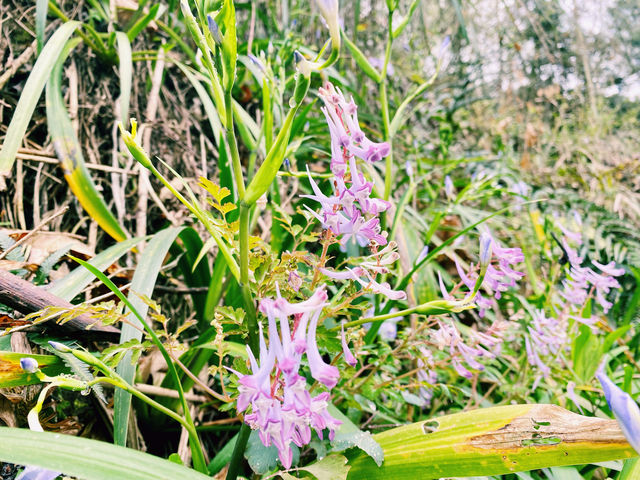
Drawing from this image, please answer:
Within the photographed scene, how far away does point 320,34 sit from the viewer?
2137 millimetres

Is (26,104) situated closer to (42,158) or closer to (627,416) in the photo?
(42,158)

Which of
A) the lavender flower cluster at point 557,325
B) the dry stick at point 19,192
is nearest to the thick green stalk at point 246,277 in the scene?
the lavender flower cluster at point 557,325

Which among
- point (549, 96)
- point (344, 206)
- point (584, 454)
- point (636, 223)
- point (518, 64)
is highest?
point (518, 64)

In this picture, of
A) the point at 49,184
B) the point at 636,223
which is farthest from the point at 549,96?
the point at 49,184

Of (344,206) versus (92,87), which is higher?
(92,87)

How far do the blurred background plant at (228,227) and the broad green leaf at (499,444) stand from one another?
11 cm

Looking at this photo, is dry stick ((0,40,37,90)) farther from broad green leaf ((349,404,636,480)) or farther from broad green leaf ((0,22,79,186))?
broad green leaf ((349,404,636,480))

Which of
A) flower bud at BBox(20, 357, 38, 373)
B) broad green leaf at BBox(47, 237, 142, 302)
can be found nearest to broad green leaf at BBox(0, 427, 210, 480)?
flower bud at BBox(20, 357, 38, 373)

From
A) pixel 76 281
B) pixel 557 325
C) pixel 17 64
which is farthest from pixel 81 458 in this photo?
pixel 17 64

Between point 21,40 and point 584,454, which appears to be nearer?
point 584,454

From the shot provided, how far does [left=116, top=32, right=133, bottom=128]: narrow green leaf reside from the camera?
3.18 feet

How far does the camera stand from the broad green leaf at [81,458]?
343mm

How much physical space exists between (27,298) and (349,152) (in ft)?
1.50

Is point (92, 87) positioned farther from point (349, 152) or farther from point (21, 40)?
point (349, 152)
